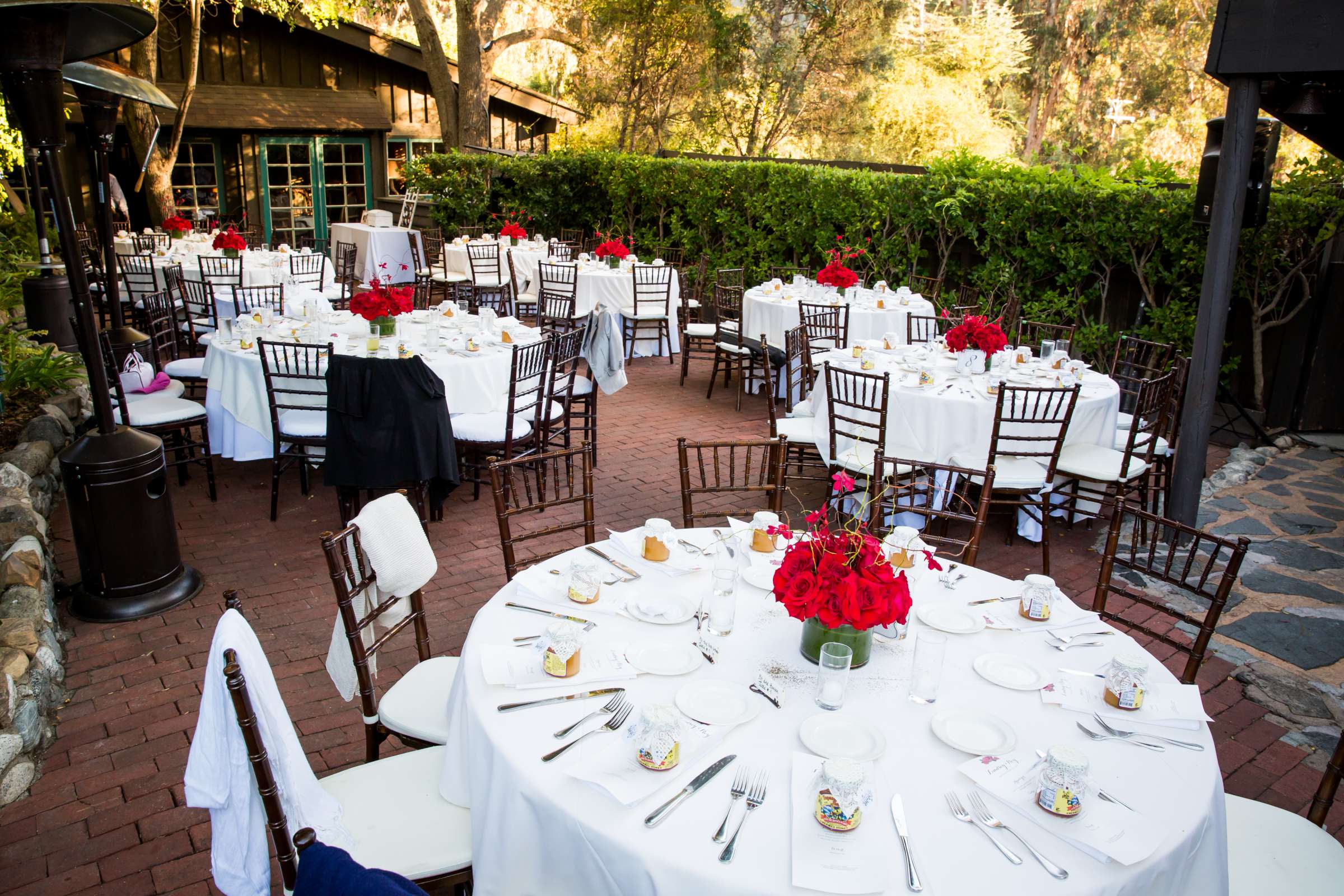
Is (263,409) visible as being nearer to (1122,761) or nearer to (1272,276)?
(1122,761)

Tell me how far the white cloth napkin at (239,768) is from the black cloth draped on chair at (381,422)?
281cm

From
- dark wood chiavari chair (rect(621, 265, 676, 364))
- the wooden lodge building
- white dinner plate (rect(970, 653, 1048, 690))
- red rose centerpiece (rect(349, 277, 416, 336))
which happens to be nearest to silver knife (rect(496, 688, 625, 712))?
white dinner plate (rect(970, 653, 1048, 690))

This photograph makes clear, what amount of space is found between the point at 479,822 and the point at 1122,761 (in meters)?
1.46

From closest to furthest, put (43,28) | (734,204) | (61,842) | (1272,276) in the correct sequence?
(61,842) < (43,28) < (1272,276) < (734,204)

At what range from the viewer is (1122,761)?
208cm

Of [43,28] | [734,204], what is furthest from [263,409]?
[734,204]

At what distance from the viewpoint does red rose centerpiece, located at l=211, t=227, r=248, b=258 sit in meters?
9.29

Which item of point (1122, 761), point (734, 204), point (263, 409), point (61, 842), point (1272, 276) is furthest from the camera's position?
point (734, 204)

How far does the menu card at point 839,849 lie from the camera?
167cm

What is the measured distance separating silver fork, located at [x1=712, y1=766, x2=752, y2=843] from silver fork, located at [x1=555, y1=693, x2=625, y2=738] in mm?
362

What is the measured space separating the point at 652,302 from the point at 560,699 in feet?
24.8

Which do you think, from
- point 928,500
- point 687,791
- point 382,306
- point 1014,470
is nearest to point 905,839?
point 687,791

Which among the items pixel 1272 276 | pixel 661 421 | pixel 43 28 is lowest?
pixel 661 421

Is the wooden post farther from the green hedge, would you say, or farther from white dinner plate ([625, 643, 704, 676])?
white dinner plate ([625, 643, 704, 676])
